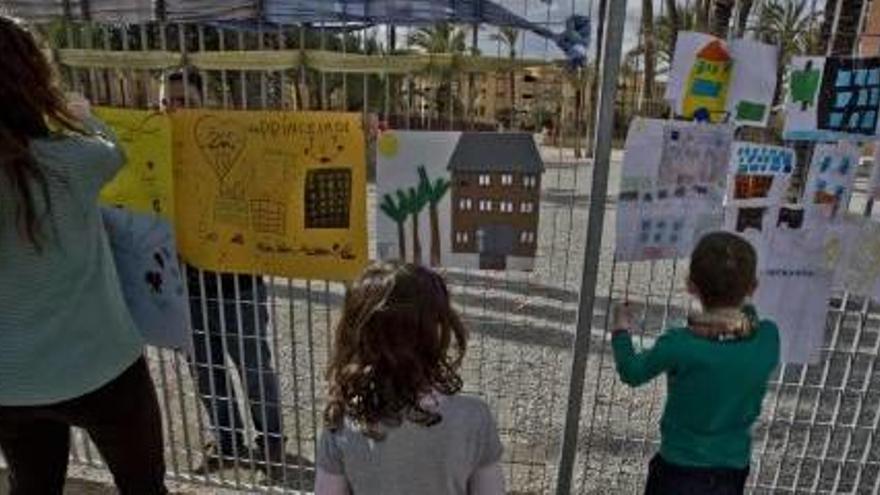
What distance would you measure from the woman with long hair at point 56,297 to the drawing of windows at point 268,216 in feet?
1.98

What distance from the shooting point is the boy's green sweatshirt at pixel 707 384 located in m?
2.09

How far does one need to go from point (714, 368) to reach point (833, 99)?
32.3 inches

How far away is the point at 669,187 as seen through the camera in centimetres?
243

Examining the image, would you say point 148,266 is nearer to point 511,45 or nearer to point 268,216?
point 268,216

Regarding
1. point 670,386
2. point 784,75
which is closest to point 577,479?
point 670,386

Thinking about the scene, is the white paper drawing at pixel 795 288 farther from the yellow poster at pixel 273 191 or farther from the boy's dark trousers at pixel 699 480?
the yellow poster at pixel 273 191

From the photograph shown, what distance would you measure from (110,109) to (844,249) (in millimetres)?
2286

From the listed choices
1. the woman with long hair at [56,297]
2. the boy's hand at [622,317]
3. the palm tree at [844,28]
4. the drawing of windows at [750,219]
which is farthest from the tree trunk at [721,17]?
the woman with long hair at [56,297]

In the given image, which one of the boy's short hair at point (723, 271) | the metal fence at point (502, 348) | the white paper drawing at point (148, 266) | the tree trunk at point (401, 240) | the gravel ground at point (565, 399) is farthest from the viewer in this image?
the gravel ground at point (565, 399)

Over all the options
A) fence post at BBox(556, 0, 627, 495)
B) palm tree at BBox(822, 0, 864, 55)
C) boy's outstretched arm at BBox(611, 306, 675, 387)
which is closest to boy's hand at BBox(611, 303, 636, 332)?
boy's outstretched arm at BBox(611, 306, 675, 387)

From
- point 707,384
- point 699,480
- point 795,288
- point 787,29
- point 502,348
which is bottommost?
point 502,348

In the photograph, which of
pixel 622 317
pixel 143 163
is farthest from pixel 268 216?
pixel 622 317

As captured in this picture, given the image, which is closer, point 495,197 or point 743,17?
point 743,17

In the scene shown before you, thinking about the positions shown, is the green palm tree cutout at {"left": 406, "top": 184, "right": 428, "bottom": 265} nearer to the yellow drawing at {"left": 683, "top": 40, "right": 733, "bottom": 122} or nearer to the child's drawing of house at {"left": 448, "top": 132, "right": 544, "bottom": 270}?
the child's drawing of house at {"left": 448, "top": 132, "right": 544, "bottom": 270}
